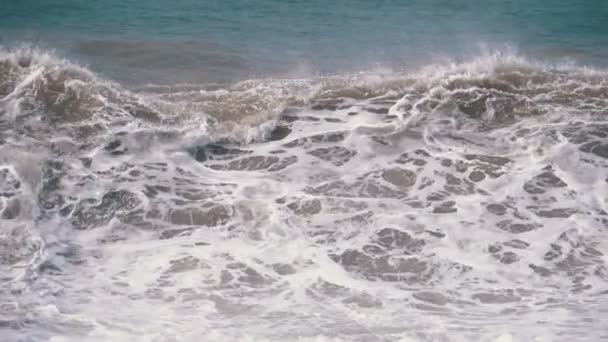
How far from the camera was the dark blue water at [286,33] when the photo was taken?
9977mm

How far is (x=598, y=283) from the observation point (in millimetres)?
5711

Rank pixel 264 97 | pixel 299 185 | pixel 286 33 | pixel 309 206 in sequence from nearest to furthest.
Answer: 1. pixel 309 206
2. pixel 299 185
3. pixel 264 97
4. pixel 286 33

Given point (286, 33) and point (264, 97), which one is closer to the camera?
point (264, 97)

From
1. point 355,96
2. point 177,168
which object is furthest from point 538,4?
point 177,168

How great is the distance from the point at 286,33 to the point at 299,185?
4798 mm

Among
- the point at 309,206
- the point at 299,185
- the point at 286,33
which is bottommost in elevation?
the point at 309,206

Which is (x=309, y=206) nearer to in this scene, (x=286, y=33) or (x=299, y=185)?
(x=299, y=185)

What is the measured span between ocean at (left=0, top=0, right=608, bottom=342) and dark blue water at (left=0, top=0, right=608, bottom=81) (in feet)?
0.20

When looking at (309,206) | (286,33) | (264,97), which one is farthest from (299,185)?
(286,33)

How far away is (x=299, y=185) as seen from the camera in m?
7.03

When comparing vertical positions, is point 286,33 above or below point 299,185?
above

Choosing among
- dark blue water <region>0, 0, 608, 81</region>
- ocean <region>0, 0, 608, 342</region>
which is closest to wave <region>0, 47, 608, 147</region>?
ocean <region>0, 0, 608, 342</region>

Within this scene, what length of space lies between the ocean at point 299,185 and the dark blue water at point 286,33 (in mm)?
62

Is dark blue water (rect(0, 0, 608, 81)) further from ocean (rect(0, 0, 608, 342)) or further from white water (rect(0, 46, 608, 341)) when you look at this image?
white water (rect(0, 46, 608, 341))
